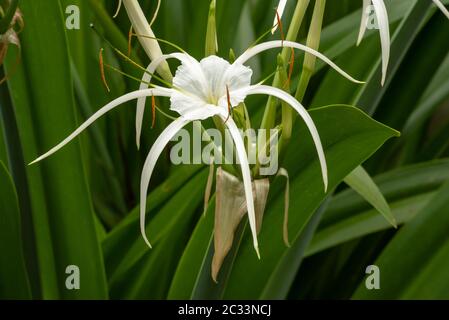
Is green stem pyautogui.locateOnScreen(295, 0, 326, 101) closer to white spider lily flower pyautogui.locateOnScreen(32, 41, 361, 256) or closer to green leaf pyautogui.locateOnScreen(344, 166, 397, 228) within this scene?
white spider lily flower pyautogui.locateOnScreen(32, 41, 361, 256)

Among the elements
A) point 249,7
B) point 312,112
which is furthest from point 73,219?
point 249,7

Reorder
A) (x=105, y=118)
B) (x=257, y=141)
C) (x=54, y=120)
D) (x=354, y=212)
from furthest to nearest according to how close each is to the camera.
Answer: (x=105, y=118) < (x=354, y=212) < (x=54, y=120) < (x=257, y=141)

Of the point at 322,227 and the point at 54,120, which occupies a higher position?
the point at 54,120

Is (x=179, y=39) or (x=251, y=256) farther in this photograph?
(x=179, y=39)

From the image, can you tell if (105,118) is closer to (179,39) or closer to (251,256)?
(179,39)

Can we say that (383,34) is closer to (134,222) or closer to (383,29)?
(383,29)
